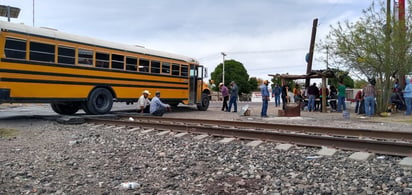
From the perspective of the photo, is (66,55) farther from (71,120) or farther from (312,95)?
(312,95)

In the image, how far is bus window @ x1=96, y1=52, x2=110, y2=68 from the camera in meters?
12.7

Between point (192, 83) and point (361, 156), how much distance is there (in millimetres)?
12913

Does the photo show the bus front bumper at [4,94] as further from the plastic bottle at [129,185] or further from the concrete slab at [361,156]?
the concrete slab at [361,156]

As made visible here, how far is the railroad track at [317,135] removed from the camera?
577cm

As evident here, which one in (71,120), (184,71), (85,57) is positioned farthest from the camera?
(184,71)

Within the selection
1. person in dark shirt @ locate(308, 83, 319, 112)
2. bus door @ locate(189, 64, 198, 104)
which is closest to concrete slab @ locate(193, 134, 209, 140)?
bus door @ locate(189, 64, 198, 104)

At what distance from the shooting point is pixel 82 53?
12023 millimetres

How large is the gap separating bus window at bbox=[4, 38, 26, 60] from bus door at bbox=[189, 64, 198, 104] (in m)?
8.69

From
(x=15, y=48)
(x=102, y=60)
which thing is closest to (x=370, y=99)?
(x=102, y=60)

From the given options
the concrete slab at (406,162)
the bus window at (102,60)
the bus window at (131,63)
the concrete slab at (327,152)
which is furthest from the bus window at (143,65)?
the concrete slab at (406,162)

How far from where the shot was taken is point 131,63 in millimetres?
14086

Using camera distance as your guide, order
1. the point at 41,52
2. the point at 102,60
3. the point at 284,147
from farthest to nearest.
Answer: the point at 102,60 < the point at 41,52 < the point at 284,147

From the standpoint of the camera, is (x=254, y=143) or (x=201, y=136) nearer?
(x=254, y=143)

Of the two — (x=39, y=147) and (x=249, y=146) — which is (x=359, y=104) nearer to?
(x=249, y=146)
